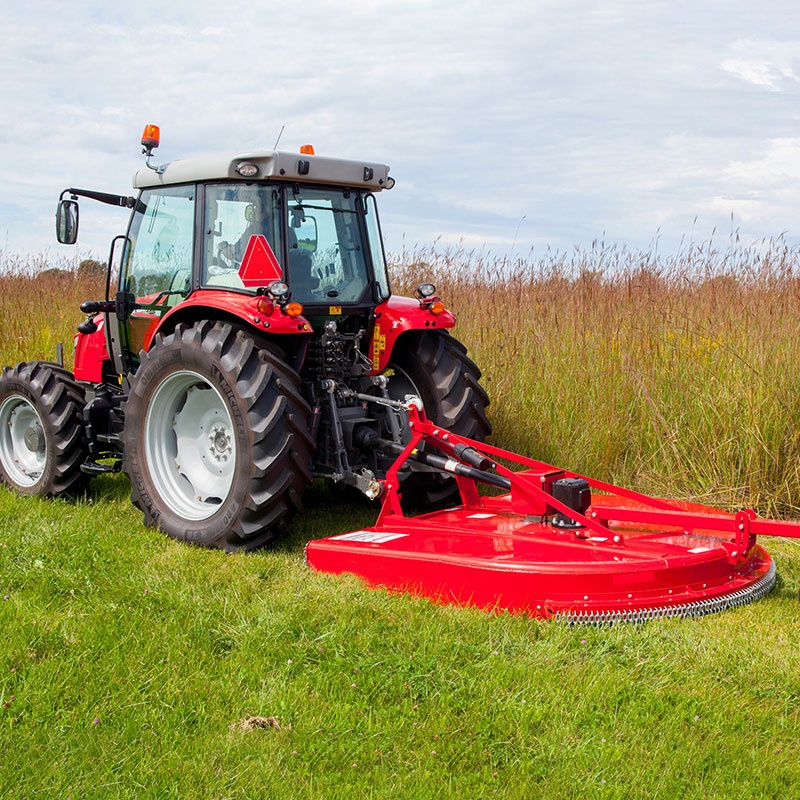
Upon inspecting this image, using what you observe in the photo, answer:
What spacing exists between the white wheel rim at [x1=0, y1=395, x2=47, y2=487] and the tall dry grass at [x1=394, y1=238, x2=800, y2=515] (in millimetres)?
3265

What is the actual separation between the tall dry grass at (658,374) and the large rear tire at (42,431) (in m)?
3.05

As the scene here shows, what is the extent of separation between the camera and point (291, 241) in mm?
5191

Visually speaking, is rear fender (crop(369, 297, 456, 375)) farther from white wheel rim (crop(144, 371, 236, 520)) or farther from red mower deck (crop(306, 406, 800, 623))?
white wheel rim (crop(144, 371, 236, 520))

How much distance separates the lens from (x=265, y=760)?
9.52 ft

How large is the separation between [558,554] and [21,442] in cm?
408

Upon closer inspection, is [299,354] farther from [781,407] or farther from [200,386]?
[781,407]

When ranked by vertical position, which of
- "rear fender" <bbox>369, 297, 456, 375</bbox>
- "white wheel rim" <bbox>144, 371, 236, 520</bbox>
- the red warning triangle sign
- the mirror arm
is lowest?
"white wheel rim" <bbox>144, 371, 236, 520</bbox>

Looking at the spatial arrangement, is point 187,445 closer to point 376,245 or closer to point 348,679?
point 376,245

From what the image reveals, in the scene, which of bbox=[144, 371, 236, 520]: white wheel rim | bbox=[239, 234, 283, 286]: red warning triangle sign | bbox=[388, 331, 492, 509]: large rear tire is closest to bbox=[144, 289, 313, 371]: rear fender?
bbox=[239, 234, 283, 286]: red warning triangle sign

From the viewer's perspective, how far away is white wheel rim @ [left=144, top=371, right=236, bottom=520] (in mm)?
5211

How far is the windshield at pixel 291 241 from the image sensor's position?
16.7 feet

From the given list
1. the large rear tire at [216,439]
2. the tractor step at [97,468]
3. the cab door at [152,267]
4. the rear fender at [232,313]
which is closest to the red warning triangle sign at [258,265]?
the rear fender at [232,313]

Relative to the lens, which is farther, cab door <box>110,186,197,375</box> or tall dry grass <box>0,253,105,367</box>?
tall dry grass <box>0,253,105,367</box>

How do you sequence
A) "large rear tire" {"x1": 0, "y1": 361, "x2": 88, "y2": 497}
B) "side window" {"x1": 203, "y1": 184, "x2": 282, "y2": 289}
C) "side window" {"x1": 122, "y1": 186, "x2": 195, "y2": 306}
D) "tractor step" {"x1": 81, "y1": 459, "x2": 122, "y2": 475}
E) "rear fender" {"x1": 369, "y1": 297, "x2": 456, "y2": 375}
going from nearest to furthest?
"side window" {"x1": 203, "y1": 184, "x2": 282, "y2": 289}, "rear fender" {"x1": 369, "y1": 297, "x2": 456, "y2": 375}, "side window" {"x1": 122, "y1": 186, "x2": 195, "y2": 306}, "tractor step" {"x1": 81, "y1": 459, "x2": 122, "y2": 475}, "large rear tire" {"x1": 0, "y1": 361, "x2": 88, "y2": 497}
